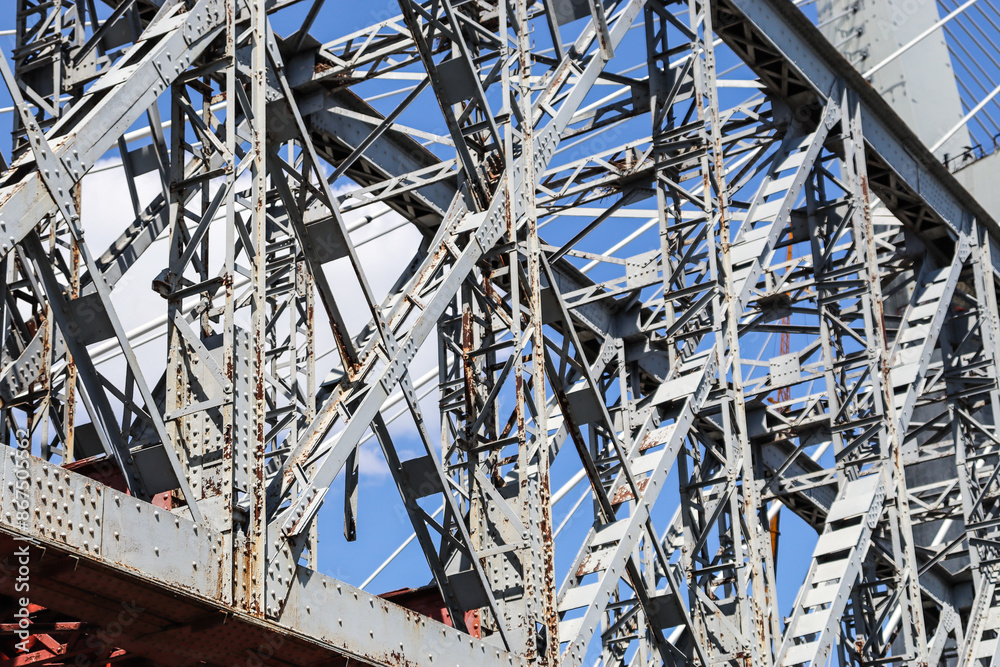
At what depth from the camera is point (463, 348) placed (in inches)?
593

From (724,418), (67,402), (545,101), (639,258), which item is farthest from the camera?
(639,258)

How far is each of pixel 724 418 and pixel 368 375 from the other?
5.86 m

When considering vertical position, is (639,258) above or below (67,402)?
above

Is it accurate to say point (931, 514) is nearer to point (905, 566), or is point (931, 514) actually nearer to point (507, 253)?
point (905, 566)

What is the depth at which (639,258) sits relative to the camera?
19.0 m

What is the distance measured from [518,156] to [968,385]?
1332cm

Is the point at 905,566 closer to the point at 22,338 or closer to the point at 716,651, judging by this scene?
the point at 716,651

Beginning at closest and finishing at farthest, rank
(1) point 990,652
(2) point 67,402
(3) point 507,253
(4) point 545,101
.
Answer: (2) point 67,402 → (3) point 507,253 → (4) point 545,101 → (1) point 990,652

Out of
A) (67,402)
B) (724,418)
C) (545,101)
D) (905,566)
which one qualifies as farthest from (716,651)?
(67,402)

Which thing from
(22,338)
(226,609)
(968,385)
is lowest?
(226,609)

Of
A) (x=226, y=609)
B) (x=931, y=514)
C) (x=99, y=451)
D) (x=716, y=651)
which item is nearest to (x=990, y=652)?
(x=931, y=514)

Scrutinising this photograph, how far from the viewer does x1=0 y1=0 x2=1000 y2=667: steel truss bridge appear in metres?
9.94

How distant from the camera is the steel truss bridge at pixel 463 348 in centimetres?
994

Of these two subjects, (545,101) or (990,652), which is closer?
(545,101)
